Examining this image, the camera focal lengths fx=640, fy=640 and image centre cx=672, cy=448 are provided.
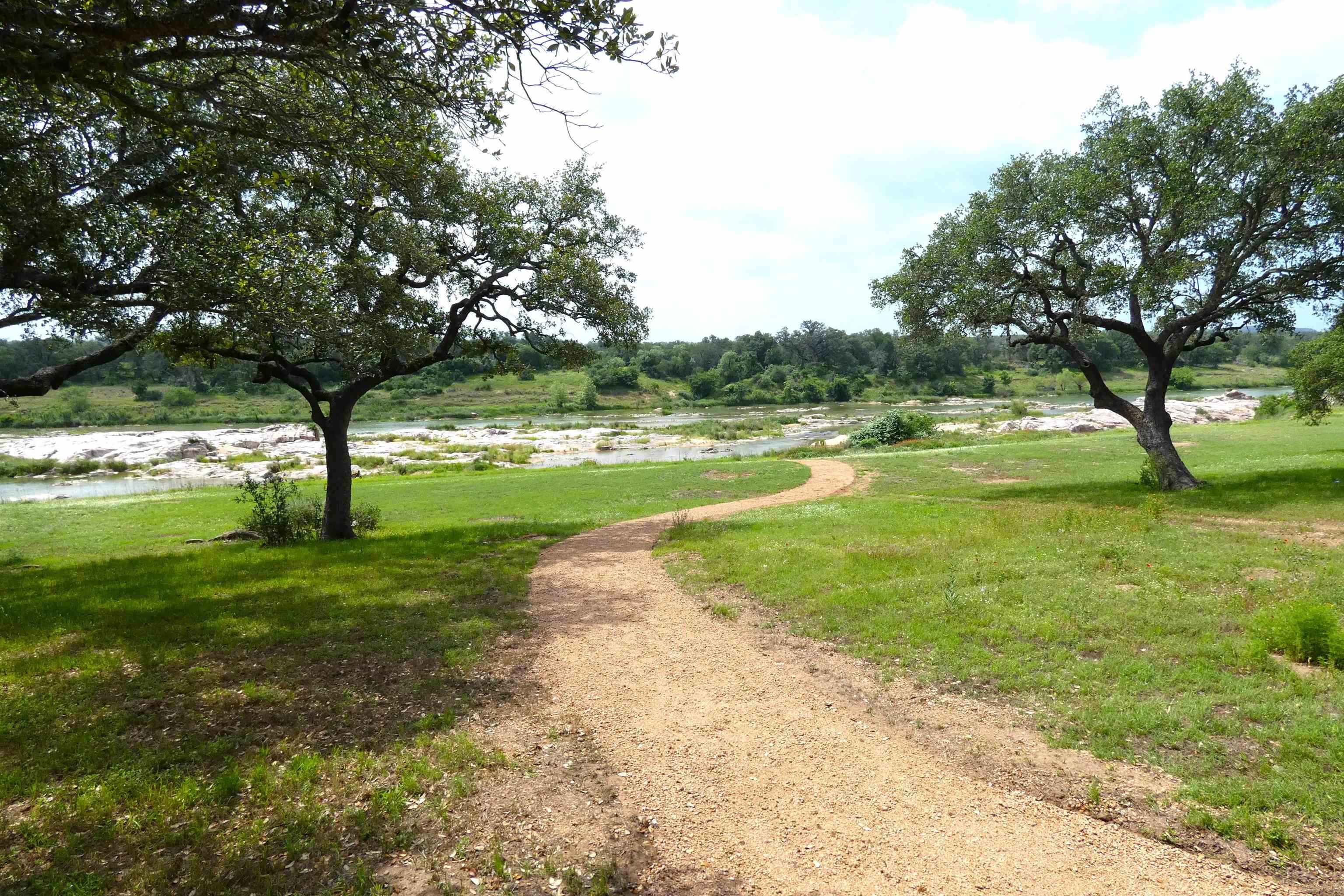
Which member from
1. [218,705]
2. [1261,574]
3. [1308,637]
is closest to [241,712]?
[218,705]

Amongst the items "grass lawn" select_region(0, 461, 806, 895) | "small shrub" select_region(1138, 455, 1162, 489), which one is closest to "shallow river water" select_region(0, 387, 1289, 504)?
"small shrub" select_region(1138, 455, 1162, 489)

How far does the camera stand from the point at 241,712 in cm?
657

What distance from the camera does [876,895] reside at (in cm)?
415

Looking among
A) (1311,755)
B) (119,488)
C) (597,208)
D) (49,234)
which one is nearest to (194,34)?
(49,234)

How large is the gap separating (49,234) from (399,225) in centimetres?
792

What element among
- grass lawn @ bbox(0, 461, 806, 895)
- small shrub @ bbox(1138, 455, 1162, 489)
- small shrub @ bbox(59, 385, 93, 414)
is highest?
small shrub @ bbox(59, 385, 93, 414)

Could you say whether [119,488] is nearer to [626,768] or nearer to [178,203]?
[178,203]

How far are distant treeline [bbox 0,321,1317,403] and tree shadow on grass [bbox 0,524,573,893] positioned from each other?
91021mm

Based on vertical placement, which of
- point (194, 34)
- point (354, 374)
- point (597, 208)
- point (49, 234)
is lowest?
point (354, 374)

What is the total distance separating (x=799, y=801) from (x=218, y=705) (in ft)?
19.6

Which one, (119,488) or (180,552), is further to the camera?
(119,488)

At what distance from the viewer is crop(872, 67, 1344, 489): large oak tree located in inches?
650

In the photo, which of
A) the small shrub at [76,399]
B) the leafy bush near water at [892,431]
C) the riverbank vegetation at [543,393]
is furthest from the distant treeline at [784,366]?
the leafy bush near water at [892,431]

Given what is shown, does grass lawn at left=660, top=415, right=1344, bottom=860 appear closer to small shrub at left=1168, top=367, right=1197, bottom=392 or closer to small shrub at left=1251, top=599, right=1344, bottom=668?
small shrub at left=1251, top=599, right=1344, bottom=668
